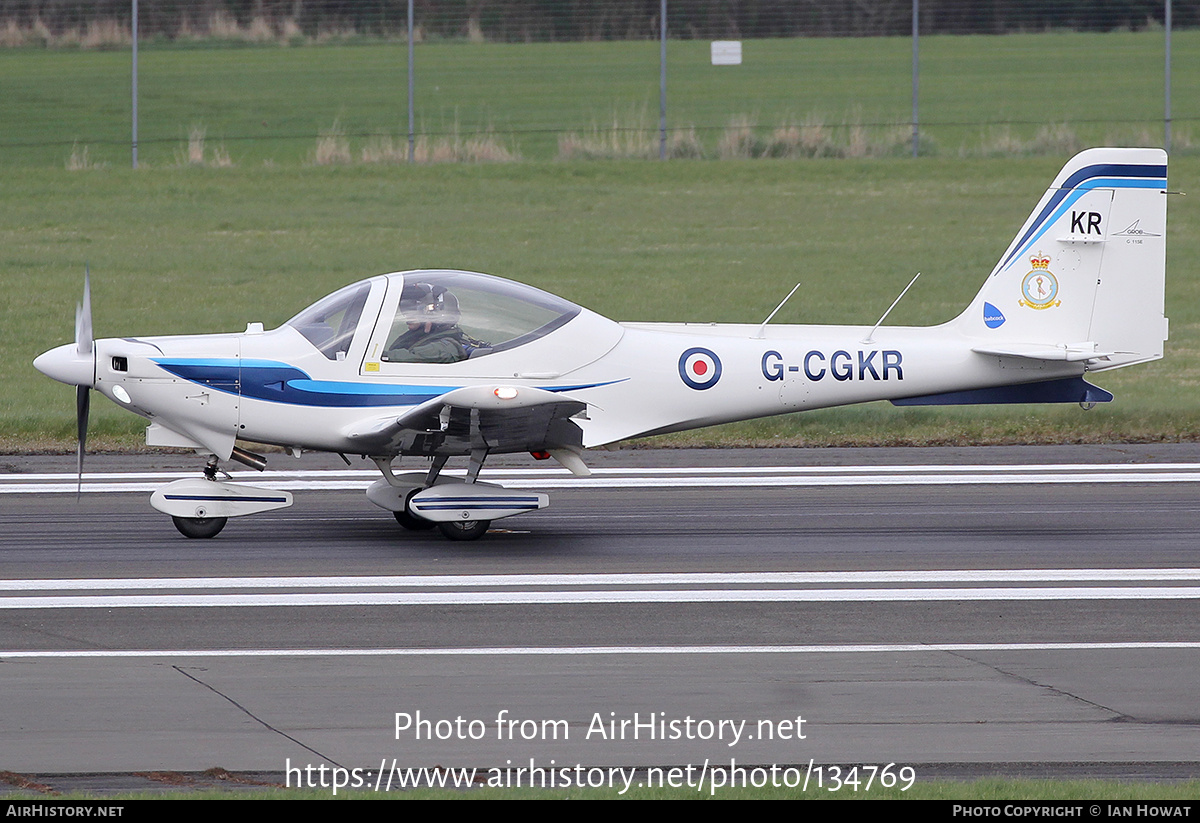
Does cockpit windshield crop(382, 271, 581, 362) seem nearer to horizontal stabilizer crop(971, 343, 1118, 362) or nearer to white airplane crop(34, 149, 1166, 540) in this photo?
white airplane crop(34, 149, 1166, 540)

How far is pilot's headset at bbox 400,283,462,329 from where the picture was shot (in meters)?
11.2

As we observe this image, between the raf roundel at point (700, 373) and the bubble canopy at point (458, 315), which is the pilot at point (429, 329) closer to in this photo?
the bubble canopy at point (458, 315)

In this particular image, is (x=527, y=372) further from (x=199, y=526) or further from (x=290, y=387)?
(x=199, y=526)

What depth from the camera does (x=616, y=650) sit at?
856cm

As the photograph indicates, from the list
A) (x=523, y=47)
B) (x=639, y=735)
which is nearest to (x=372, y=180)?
(x=523, y=47)

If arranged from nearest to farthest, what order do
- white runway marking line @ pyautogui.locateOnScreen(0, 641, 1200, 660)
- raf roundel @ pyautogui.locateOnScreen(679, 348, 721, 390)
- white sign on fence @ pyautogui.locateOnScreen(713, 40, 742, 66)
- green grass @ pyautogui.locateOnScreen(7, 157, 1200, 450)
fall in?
white runway marking line @ pyautogui.locateOnScreen(0, 641, 1200, 660) → raf roundel @ pyautogui.locateOnScreen(679, 348, 721, 390) → green grass @ pyautogui.locateOnScreen(7, 157, 1200, 450) → white sign on fence @ pyautogui.locateOnScreen(713, 40, 742, 66)

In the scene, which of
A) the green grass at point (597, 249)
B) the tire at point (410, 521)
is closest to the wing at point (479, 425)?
the tire at point (410, 521)

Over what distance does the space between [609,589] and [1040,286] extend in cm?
473

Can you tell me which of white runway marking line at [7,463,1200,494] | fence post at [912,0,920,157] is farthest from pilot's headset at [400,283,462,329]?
fence post at [912,0,920,157]

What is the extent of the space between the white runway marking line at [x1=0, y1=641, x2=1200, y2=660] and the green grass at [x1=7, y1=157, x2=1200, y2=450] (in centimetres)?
789

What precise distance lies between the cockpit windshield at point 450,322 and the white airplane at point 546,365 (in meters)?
0.02

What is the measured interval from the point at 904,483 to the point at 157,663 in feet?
26.0

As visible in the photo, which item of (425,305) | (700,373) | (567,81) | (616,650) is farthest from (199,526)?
(567,81)

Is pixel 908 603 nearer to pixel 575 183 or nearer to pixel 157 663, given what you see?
pixel 157 663
